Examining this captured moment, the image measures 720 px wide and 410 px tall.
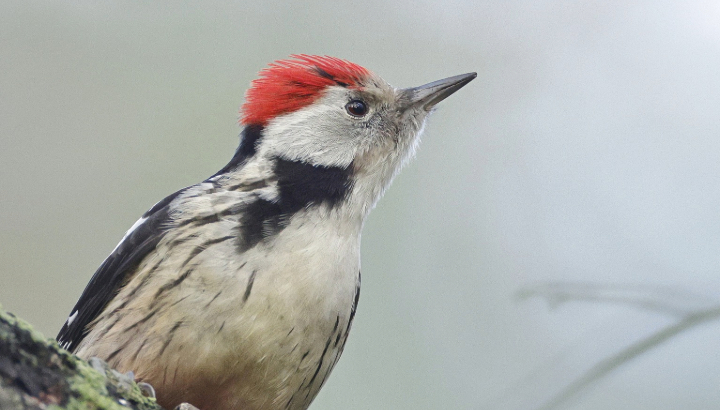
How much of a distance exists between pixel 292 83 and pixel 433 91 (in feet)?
1.89

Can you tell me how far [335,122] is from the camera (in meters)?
2.86

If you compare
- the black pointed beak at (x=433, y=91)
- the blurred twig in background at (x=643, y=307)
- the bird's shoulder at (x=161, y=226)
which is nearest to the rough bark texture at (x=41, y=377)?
the bird's shoulder at (x=161, y=226)

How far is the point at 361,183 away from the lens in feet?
8.83

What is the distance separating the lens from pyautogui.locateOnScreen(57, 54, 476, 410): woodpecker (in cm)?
213

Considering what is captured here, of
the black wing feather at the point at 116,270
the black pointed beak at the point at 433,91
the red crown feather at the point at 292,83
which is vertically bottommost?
the black wing feather at the point at 116,270

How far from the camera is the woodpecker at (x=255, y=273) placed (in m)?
2.13

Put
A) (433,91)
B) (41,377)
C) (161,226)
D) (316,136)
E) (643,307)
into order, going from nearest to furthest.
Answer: (41,377)
(643,307)
(161,226)
(316,136)
(433,91)

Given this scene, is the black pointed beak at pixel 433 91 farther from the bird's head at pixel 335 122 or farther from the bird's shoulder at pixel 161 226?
the bird's shoulder at pixel 161 226

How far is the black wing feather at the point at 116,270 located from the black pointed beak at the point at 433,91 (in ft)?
3.42

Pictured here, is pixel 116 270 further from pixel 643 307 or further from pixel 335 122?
pixel 643 307

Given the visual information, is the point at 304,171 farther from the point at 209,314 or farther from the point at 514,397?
the point at 514,397

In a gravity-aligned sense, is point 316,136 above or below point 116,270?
above

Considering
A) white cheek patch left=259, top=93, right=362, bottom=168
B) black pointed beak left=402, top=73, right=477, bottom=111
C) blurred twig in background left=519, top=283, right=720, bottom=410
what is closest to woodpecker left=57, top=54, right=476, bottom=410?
white cheek patch left=259, top=93, right=362, bottom=168


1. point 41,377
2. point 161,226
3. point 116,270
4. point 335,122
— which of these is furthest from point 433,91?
point 41,377
